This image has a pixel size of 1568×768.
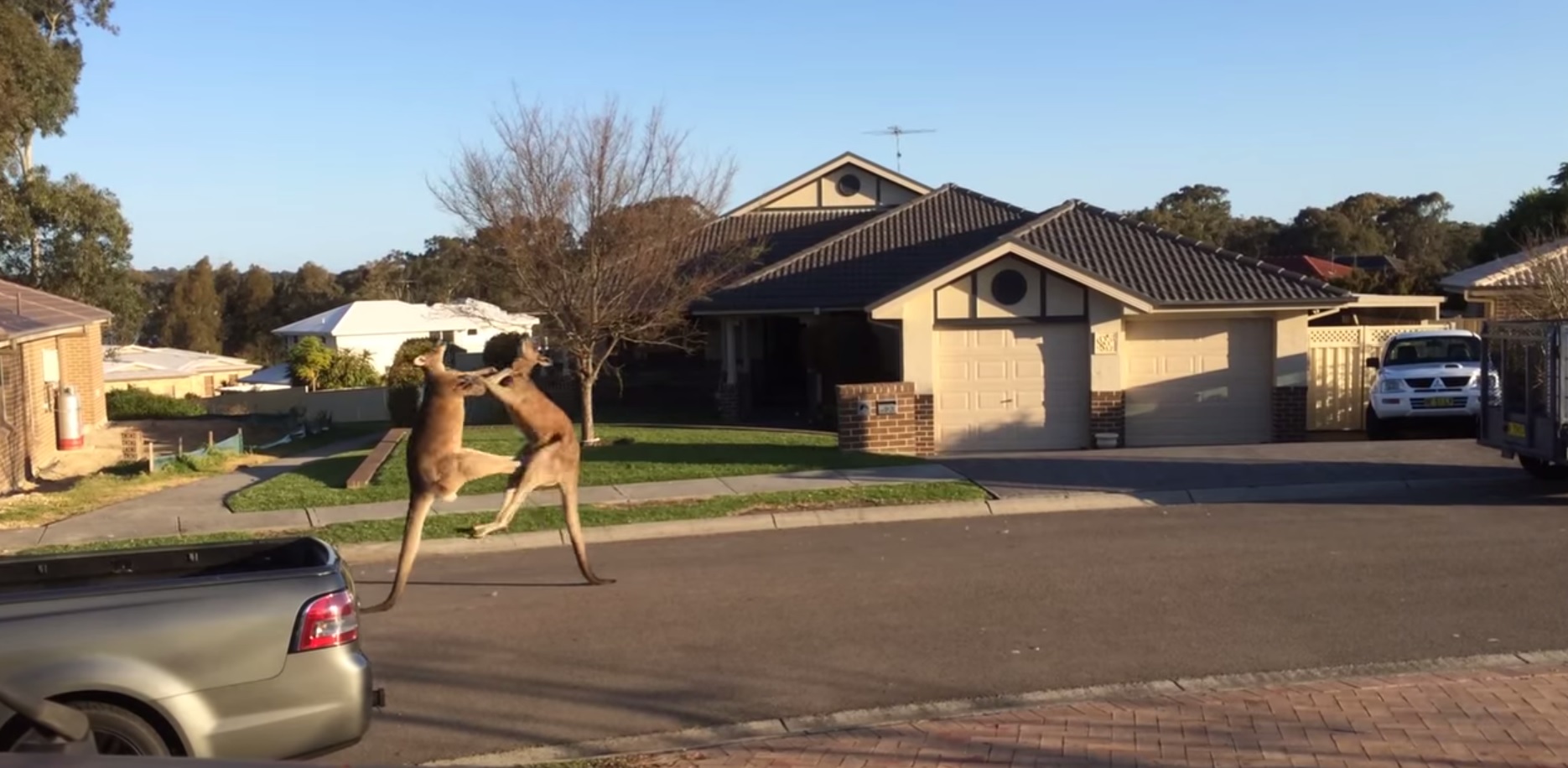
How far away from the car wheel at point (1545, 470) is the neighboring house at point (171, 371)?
41.6 m

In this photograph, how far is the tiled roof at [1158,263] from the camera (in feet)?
72.3

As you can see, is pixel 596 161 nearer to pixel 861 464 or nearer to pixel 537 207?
pixel 537 207

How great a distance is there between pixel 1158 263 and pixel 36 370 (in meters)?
17.7

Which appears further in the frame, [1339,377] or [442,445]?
[1339,377]

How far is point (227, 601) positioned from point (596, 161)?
633 inches

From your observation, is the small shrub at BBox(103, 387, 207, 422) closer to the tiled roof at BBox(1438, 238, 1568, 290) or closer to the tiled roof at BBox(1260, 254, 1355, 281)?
the tiled roof at BBox(1438, 238, 1568, 290)

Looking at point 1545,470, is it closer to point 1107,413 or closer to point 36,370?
point 1107,413

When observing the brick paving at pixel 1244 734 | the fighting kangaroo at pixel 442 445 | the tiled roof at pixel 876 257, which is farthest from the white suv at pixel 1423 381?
the fighting kangaroo at pixel 442 445

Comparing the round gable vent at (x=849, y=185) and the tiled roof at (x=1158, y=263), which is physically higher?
the round gable vent at (x=849, y=185)

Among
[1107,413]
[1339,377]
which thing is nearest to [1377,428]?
[1339,377]

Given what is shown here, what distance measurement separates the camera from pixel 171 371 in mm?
53219

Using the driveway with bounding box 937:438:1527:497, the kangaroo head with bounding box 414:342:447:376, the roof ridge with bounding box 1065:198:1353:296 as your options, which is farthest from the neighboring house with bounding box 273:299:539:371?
the kangaroo head with bounding box 414:342:447:376

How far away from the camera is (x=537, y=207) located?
2080cm

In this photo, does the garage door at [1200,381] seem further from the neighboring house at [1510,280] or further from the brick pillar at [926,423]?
the neighboring house at [1510,280]
